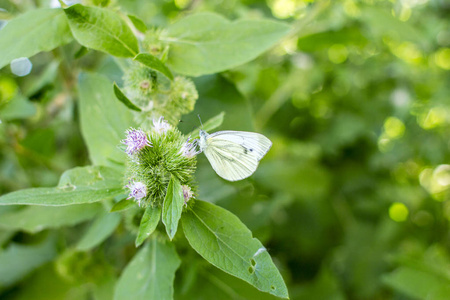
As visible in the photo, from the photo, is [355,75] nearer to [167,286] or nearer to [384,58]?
[384,58]

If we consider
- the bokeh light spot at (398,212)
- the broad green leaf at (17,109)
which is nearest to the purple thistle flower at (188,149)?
the broad green leaf at (17,109)

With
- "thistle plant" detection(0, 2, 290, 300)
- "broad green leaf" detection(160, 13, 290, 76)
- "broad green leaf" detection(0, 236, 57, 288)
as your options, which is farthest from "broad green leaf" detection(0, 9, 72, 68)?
"broad green leaf" detection(0, 236, 57, 288)

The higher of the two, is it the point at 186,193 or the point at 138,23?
the point at 138,23

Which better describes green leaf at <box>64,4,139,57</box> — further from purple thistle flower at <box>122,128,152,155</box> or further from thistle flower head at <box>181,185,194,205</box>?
thistle flower head at <box>181,185,194,205</box>

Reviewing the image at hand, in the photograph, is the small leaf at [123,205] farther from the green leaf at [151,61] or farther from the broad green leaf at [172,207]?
the green leaf at [151,61]

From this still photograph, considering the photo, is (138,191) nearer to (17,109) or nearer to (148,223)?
(148,223)

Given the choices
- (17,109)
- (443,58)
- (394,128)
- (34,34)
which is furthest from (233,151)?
(443,58)
